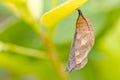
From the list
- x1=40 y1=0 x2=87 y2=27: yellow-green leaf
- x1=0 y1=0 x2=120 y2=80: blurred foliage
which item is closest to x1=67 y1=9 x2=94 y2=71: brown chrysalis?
x1=40 y1=0 x2=87 y2=27: yellow-green leaf

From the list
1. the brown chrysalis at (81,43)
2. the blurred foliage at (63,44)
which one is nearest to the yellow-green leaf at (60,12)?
the brown chrysalis at (81,43)

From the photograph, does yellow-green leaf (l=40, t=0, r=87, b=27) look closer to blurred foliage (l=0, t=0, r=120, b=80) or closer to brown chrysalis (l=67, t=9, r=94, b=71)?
brown chrysalis (l=67, t=9, r=94, b=71)

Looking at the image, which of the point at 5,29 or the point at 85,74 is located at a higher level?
the point at 5,29

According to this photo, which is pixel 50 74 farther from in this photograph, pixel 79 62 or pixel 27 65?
pixel 79 62

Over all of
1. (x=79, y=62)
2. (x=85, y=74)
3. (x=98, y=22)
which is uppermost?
(x=98, y=22)

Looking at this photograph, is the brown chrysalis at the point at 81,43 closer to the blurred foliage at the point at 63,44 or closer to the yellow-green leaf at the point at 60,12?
the yellow-green leaf at the point at 60,12

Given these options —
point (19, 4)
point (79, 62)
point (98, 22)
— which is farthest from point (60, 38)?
point (79, 62)
